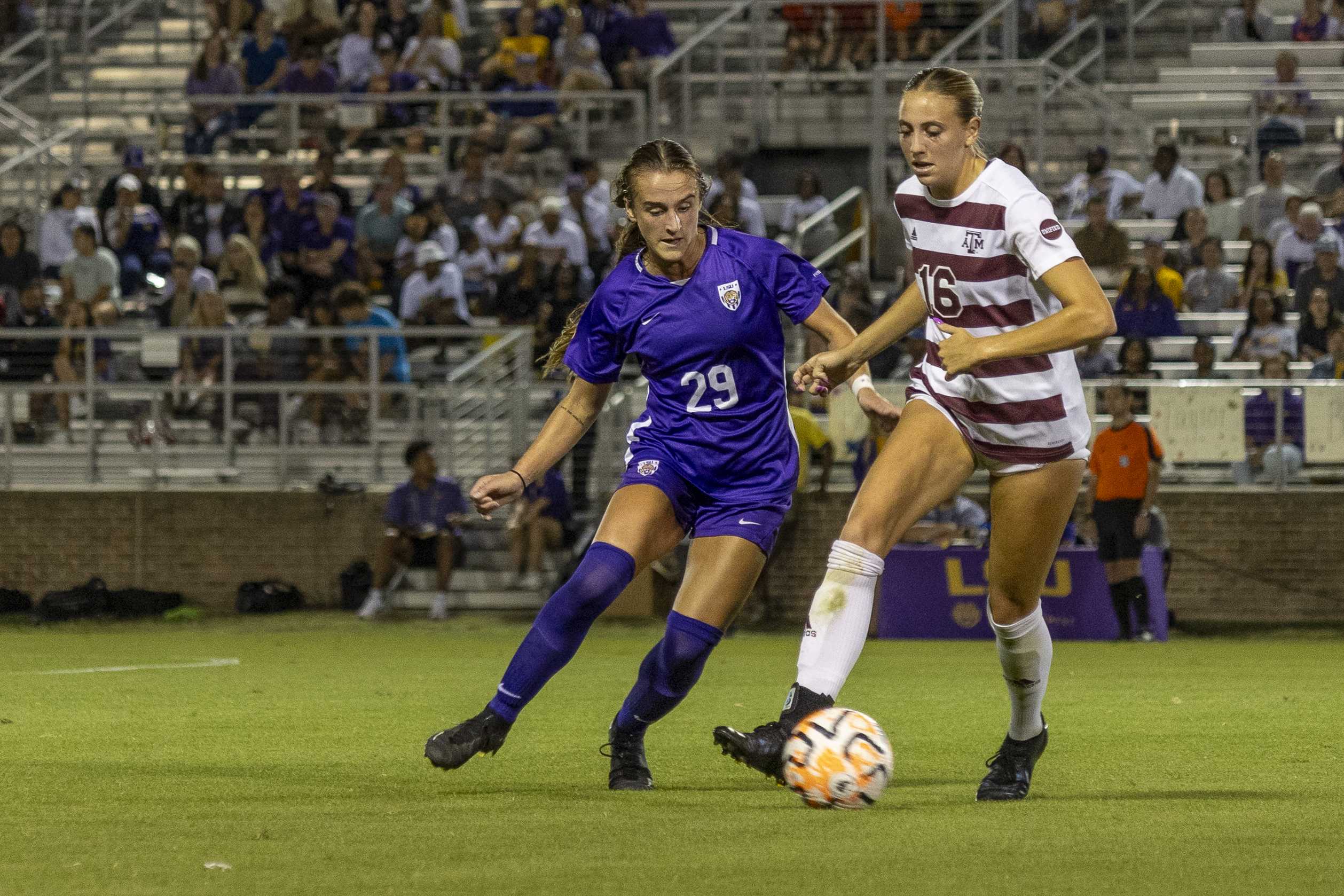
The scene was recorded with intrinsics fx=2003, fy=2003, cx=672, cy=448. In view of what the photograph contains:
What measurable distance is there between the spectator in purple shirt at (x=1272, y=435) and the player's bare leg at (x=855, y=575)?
11.8 m

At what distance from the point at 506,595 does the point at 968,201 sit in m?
12.2

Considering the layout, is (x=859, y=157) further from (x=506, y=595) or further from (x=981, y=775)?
(x=981, y=775)

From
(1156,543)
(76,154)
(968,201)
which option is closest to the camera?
(968,201)

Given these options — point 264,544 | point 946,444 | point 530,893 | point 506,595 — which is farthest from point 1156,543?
point 530,893

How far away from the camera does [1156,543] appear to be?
17.0 metres

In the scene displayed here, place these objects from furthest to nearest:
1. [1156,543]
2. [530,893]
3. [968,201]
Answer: [1156,543]
[968,201]
[530,893]

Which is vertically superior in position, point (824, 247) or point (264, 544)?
point (824, 247)

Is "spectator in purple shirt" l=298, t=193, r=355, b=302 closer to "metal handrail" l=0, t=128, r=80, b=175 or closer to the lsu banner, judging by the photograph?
"metal handrail" l=0, t=128, r=80, b=175

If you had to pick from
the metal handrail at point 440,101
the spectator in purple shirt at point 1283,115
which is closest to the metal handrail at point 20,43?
the metal handrail at point 440,101

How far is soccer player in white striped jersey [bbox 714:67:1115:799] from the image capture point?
621 cm

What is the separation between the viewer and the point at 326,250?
2114 centimetres

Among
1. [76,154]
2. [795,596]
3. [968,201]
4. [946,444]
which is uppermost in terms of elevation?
[76,154]

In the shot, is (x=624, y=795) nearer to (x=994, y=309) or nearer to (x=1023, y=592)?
(x=1023, y=592)

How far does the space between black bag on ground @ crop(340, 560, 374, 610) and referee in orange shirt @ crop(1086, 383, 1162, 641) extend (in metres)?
6.78
